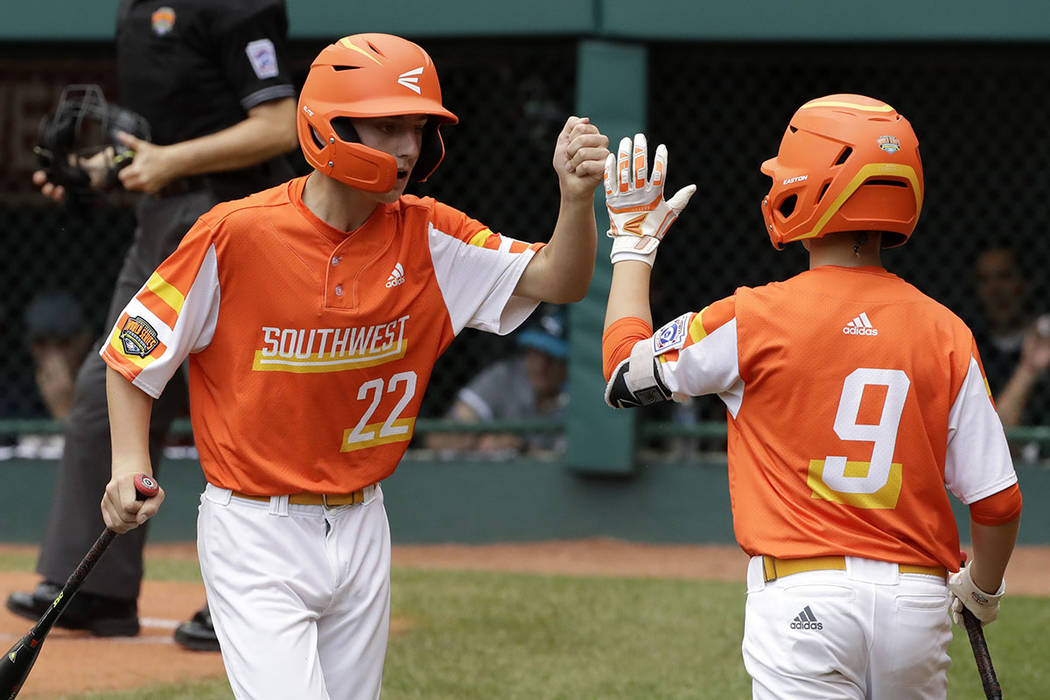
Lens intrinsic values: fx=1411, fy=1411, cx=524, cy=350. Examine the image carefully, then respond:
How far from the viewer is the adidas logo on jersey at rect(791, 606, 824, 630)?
7.99ft

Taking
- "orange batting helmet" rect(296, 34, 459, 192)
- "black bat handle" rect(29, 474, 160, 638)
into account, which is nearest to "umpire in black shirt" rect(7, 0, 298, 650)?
"black bat handle" rect(29, 474, 160, 638)

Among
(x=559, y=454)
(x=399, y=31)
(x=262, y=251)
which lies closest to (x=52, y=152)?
(x=262, y=251)

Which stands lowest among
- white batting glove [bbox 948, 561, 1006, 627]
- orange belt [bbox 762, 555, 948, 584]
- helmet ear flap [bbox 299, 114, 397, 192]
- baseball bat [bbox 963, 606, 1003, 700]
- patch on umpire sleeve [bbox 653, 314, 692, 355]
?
baseball bat [bbox 963, 606, 1003, 700]

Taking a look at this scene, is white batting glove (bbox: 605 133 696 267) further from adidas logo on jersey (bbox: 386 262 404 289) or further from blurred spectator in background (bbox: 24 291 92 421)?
blurred spectator in background (bbox: 24 291 92 421)

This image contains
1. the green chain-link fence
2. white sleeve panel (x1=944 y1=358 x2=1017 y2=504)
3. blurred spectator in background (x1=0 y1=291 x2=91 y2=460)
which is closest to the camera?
white sleeve panel (x1=944 y1=358 x2=1017 y2=504)

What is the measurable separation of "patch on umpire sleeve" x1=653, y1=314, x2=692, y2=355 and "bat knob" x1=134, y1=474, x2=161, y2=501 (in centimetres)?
99

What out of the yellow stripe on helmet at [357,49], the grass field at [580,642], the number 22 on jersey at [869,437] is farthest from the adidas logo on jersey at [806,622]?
the grass field at [580,642]

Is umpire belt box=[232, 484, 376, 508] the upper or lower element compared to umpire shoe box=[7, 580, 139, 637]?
upper

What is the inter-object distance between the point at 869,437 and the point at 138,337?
1423 mm

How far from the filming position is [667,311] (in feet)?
26.9

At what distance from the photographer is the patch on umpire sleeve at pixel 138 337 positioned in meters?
2.80

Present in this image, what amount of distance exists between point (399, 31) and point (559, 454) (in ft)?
7.32

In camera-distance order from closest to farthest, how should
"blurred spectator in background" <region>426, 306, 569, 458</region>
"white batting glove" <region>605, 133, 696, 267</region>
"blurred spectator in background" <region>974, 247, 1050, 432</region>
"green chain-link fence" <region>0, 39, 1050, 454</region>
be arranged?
"white batting glove" <region>605, 133, 696, 267</region> → "blurred spectator in background" <region>974, 247, 1050, 432</region> → "blurred spectator in background" <region>426, 306, 569, 458</region> → "green chain-link fence" <region>0, 39, 1050, 454</region>

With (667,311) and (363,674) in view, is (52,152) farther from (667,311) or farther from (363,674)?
(667,311)
